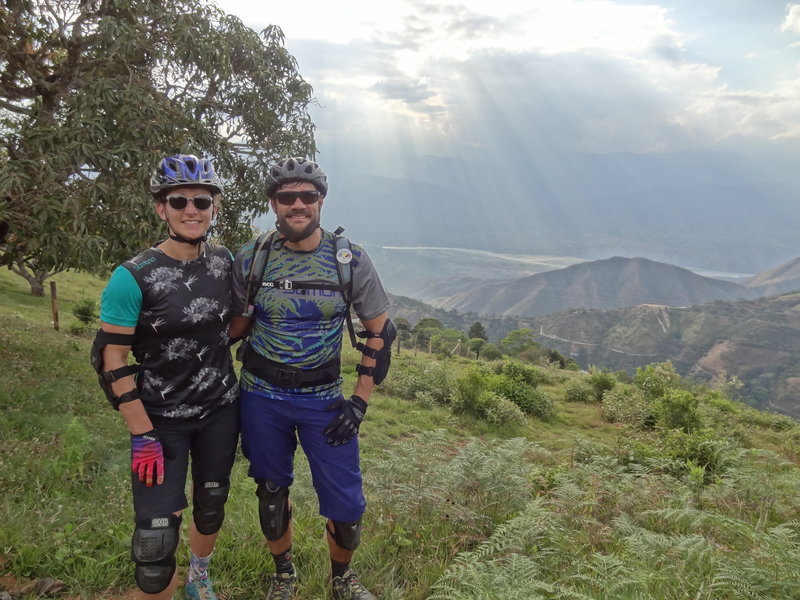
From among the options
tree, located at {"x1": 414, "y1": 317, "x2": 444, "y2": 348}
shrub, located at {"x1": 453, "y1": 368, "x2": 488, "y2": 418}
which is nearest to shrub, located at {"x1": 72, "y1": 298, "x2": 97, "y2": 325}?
shrub, located at {"x1": 453, "y1": 368, "x2": 488, "y2": 418}

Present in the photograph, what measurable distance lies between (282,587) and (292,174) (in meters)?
3.06

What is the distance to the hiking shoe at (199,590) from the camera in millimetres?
3270

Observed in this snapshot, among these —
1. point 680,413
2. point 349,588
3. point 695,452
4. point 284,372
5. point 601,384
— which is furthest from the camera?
point 601,384

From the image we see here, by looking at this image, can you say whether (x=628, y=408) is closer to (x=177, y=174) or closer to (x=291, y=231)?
(x=291, y=231)

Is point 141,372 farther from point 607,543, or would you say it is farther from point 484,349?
point 484,349

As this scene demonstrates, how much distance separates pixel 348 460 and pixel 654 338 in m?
162

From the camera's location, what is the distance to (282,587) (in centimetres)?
338

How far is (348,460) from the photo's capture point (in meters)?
3.32

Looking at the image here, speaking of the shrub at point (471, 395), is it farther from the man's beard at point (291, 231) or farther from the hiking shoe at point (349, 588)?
the man's beard at point (291, 231)

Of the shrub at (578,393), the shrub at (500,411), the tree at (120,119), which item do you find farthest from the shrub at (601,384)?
the tree at (120,119)

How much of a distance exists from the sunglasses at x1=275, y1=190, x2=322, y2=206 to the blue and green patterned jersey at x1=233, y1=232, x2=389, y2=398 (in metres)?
0.31

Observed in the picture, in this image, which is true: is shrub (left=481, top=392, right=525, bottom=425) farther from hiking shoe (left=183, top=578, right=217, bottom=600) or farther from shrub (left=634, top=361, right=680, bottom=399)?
hiking shoe (left=183, top=578, right=217, bottom=600)

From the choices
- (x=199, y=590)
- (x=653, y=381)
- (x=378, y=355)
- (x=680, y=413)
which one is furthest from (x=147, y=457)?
(x=653, y=381)

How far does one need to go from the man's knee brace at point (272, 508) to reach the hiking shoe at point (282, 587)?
302 mm
